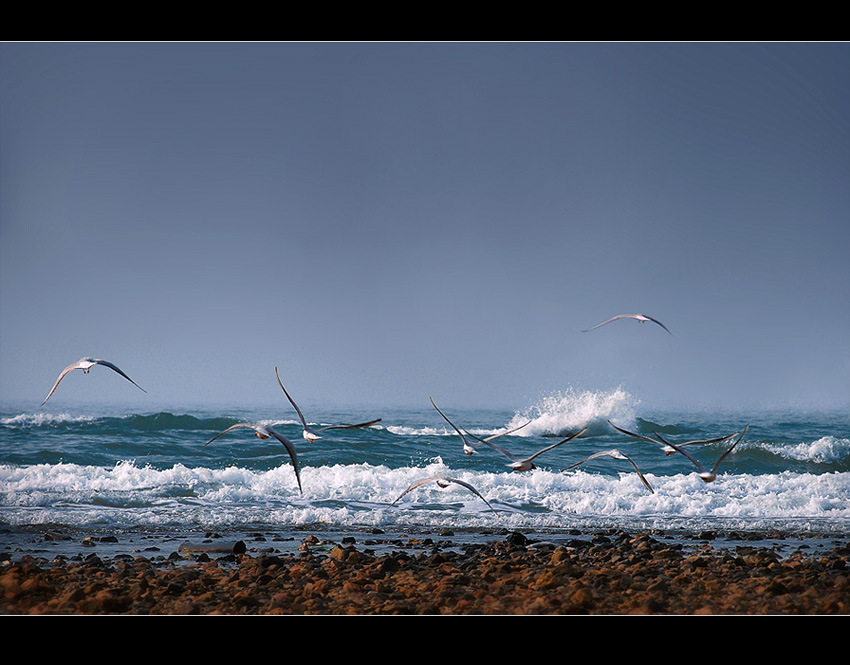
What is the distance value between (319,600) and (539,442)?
A: 39.5ft

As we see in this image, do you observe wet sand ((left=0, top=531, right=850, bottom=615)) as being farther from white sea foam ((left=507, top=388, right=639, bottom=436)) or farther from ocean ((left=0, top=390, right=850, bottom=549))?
white sea foam ((left=507, top=388, right=639, bottom=436))

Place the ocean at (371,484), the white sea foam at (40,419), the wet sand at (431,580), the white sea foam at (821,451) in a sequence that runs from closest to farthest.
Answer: the wet sand at (431,580)
the ocean at (371,484)
the white sea foam at (821,451)
the white sea foam at (40,419)

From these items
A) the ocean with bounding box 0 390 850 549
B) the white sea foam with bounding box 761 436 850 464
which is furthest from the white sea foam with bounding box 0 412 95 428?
the white sea foam with bounding box 761 436 850 464

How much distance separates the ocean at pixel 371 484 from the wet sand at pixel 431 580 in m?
1.10

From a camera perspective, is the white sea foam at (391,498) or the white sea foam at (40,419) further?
the white sea foam at (40,419)

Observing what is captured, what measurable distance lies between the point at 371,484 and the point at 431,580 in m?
5.10

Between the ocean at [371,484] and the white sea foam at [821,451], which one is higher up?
the white sea foam at [821,451]

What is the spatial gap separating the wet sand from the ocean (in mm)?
1097

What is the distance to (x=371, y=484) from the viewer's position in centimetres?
1003

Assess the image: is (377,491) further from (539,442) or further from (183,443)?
(539,442)

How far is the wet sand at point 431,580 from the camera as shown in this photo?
4.32 m

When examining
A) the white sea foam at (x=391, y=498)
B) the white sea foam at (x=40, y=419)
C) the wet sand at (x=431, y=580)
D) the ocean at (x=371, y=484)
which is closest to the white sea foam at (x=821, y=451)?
the ocean at (x=371, y=484)

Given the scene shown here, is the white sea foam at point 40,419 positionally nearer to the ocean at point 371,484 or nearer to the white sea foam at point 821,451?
the ocean at point 371,484

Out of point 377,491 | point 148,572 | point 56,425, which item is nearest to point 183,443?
point 56,425
